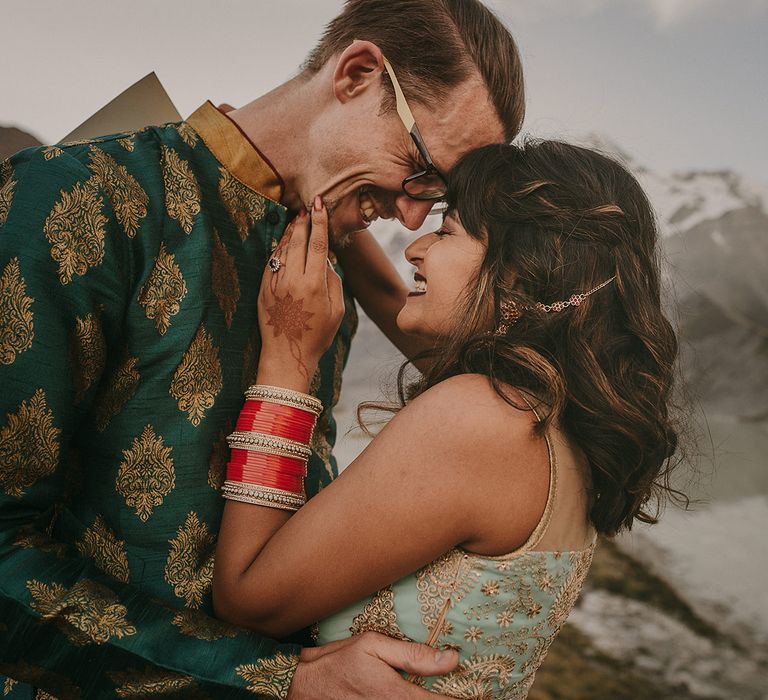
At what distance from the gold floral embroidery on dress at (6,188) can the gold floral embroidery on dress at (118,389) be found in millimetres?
276

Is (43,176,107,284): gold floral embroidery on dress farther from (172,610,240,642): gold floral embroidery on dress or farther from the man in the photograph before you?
(172,610,240,642): gold floral embroidery on dress

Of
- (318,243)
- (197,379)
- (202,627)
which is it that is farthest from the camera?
(318,243)

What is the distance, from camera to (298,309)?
1.33 m

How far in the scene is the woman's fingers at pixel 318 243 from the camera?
1342 mm

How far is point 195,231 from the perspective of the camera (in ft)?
4.27

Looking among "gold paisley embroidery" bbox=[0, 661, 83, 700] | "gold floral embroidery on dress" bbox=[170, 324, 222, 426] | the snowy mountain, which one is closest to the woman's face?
"gold floral embroidery on dress" bbox=[170, 324, 222, 426]

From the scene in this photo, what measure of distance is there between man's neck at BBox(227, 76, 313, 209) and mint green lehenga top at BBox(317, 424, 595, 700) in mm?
728

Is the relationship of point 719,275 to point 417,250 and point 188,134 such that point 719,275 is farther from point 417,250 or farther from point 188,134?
point 188,134

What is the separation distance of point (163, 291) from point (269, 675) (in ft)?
2.00

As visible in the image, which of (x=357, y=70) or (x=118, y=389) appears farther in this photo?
(x=357, y=70)

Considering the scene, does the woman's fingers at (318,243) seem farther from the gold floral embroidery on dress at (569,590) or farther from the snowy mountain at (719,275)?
the snowy mountain at (719,275)

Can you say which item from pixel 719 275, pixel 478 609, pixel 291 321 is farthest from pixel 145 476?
pixel 719 275

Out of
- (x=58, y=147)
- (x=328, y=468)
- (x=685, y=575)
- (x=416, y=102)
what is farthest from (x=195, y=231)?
(x=685, y=575)

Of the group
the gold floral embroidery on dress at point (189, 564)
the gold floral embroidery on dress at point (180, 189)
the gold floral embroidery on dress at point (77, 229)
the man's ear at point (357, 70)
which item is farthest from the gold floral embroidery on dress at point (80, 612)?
the man's ear at point (357, 70)
